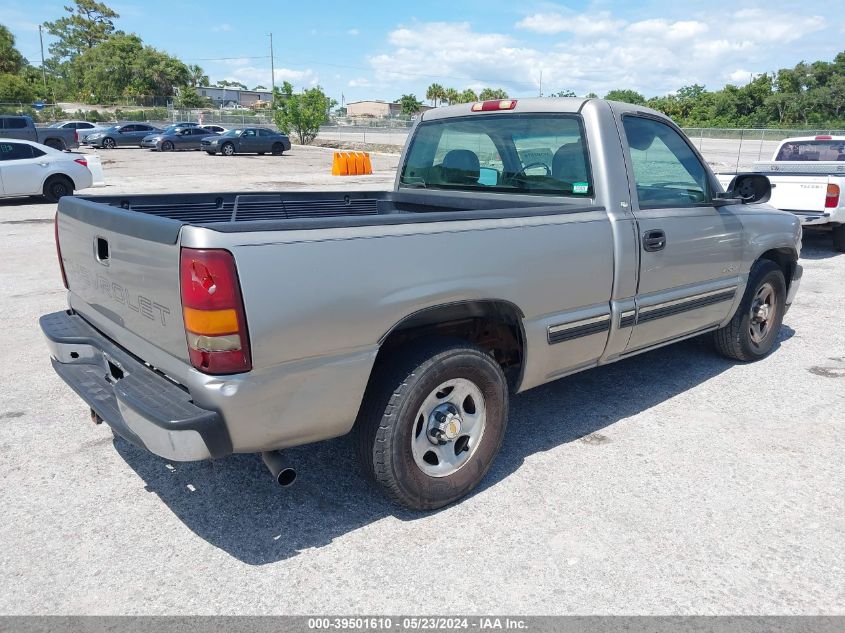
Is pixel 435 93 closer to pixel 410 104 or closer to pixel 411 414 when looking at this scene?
pixel 410 104

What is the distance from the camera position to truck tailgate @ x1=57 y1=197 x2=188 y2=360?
2646mm

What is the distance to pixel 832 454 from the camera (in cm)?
390

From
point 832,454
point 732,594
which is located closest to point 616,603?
point 732,594

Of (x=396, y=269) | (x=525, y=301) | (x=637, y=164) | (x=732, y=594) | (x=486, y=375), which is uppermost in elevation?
(x=637, y=164)

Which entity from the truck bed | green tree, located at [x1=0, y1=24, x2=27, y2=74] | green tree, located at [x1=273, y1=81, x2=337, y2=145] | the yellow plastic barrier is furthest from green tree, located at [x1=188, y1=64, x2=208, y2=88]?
the truck bed

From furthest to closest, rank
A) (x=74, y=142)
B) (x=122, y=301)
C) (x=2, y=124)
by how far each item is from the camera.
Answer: (x=74, y=142) → (x=2, y=124) → (x=122, y=301)

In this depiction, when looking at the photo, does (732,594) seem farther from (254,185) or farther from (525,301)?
(254,185)

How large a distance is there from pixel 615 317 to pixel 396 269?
1.59 metres

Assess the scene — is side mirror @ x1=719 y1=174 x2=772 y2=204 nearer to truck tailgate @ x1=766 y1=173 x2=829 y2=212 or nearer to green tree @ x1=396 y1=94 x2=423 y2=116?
truck tailgate @ x1=766 y1=173 x2=829 y2=212

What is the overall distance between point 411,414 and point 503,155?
216 centimetres

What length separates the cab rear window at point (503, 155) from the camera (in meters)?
4.04

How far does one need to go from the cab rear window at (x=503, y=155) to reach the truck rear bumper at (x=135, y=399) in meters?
2.48

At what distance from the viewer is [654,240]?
399cm

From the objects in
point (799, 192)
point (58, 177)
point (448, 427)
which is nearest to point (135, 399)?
point (448, 427)
